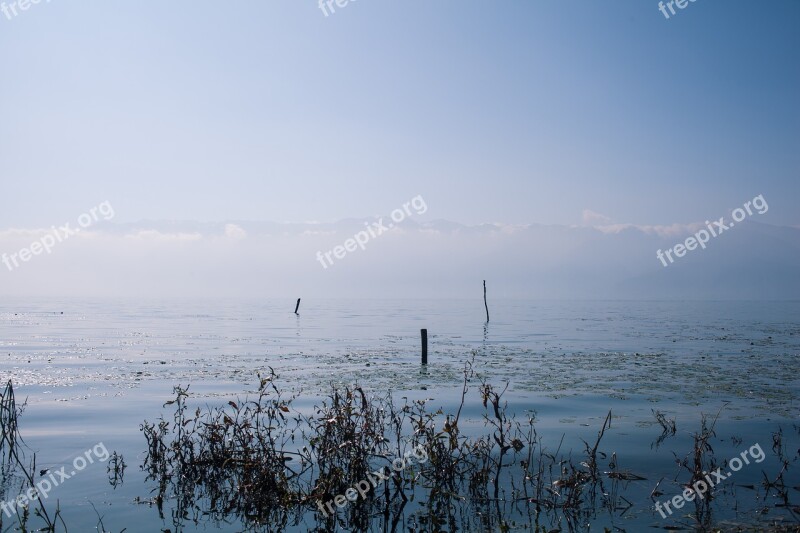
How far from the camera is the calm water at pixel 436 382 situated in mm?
11617

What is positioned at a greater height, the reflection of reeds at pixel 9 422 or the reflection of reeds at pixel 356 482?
the reflection of reeds at pixel 9 422

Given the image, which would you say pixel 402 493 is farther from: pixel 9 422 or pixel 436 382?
pixel 436 382

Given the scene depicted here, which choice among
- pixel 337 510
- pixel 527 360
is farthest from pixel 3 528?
pixel 527 360

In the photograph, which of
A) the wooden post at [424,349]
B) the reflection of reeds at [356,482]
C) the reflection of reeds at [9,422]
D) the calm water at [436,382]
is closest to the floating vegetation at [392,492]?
the reflection of reeds at [356,482]

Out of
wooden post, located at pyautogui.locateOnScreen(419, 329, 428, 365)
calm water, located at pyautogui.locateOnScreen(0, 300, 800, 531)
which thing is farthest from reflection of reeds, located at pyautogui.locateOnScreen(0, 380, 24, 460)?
wooden post, located at pyautogui.locateOnScreen(419, 329, 428, 365)

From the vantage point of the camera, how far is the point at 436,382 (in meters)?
22.5

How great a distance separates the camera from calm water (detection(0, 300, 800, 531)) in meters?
11.6

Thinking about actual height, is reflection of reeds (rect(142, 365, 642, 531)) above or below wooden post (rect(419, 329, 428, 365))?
below

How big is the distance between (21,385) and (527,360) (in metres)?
21.6

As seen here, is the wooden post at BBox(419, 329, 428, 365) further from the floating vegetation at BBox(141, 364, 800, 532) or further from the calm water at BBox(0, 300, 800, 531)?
the floating vegetation at BBox(141, 364, 800, 532)

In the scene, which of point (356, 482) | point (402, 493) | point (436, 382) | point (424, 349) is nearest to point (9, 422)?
point (356, 482)

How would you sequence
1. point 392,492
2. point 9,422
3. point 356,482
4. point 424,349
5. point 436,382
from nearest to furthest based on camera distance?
point 356,482, point 392,492, point 9,422, point 436,382, point 424,349

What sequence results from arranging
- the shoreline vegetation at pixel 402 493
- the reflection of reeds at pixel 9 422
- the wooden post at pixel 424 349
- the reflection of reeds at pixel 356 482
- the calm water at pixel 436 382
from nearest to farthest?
1. the shoreline vegetation at pixel 402 493
2. the reflection of reeds at pixel 356 482
3. the reflection of reeds at pixel 9 422
4. the calm water at pixel 436 382
5. the wooden post at pixel 424 349

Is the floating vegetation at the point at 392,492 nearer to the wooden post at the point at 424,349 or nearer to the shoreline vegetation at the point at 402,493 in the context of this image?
the shoreline vegetation at the point at 402,493
